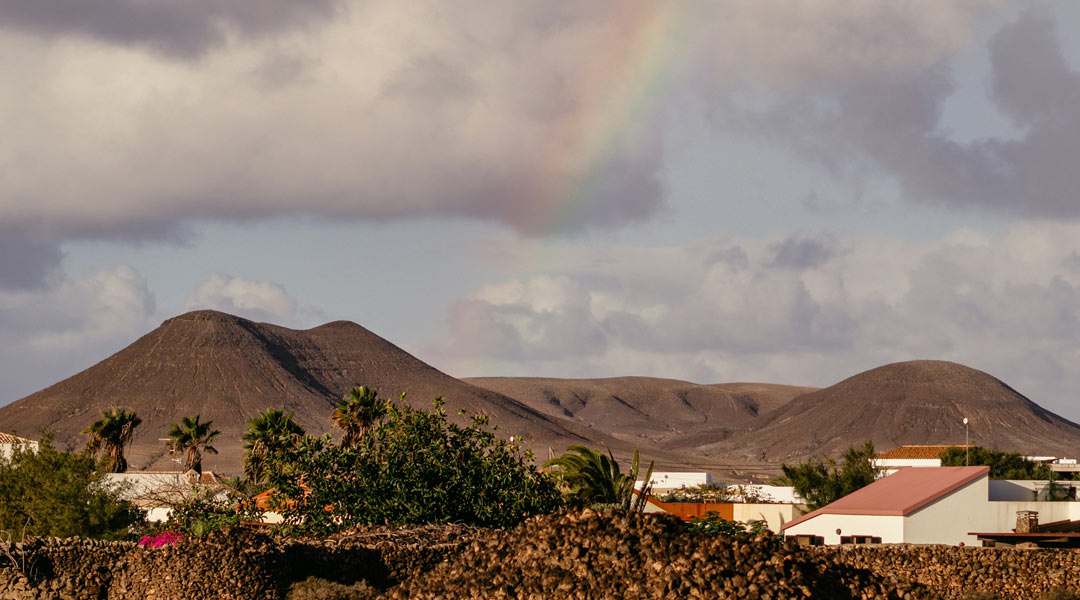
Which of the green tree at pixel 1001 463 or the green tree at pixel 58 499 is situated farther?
the green tree at pixel 1001 463

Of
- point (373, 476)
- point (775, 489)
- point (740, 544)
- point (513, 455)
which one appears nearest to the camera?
point (740, 544)

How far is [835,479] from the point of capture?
83.0 metres

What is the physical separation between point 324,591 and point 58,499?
96.7ft

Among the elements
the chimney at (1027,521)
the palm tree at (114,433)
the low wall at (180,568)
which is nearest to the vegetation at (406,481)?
the low wall at (180,568)

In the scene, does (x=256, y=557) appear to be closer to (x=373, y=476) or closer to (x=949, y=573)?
(x=373, y=476)

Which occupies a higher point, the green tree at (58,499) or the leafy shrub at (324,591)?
the green tree at (58,499)

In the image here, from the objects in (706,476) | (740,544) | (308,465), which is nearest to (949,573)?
(308,465)

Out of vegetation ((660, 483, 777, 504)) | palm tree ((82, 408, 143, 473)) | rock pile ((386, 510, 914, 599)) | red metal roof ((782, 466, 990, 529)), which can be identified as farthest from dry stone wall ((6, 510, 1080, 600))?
palm tree ((82, 408, 143, 473))

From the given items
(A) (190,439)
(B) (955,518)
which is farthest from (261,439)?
(B) (955,518)

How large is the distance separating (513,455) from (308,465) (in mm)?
6027

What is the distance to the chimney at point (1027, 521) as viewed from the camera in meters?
50.1

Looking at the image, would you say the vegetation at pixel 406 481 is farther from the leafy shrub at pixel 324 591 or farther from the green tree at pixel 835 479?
the green tree at pixel 835 479

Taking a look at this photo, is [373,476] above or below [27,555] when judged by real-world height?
above

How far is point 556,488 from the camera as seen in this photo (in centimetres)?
3669
